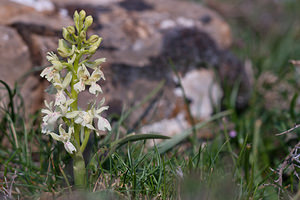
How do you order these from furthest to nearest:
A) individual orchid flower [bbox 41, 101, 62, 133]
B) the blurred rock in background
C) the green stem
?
the blurred rock in background → the green stem → individual orchid flower [bbox 41, 101, 62, 133]

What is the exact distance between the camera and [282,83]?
14.4 feet

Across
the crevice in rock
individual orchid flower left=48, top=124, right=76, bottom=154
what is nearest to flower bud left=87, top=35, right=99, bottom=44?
individual orchid flower left=48, top=124, right=76, bottom=154

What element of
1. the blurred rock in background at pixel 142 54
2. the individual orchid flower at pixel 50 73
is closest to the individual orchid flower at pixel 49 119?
the individual orchid flower at pixel 50 73

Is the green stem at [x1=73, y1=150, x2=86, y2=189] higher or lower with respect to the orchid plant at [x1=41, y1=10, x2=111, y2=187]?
lower

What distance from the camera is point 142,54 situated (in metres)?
3.48

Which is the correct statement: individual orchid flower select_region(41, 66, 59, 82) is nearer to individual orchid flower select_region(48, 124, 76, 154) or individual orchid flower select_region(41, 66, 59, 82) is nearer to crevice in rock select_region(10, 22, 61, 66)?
individual orchid flower select_region(48, 124, 76, 154)

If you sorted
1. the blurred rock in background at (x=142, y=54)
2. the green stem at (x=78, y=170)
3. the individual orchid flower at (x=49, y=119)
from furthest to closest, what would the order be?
the blurred rock in background at (x=142, y=54) < the green stem at (x=78, y=170) < the individual orchid flower at (x=49, y=119)

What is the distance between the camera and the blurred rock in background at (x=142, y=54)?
3197 mm

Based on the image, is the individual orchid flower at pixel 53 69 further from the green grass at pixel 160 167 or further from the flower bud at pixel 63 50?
the green grass at pixel 160 167

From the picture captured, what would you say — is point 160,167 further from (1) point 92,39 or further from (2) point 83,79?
(1) point 92,39

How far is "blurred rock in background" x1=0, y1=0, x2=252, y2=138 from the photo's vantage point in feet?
10.5

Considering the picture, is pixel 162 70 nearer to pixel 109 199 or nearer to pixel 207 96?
pixel 207 96

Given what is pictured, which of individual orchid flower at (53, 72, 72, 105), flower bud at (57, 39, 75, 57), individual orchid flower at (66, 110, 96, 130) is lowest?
individual orchid flower at (66, 110, 96, 130)

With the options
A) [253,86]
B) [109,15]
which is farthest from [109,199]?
[253,86]
